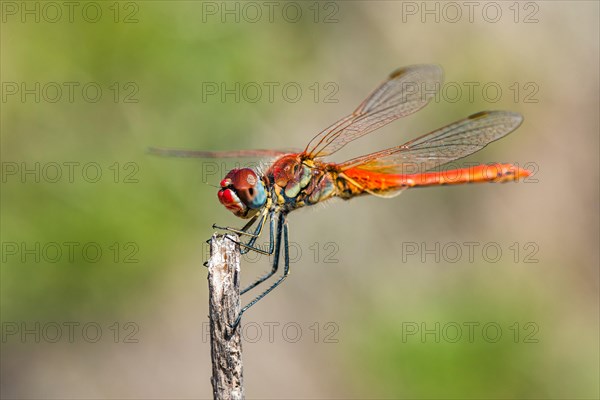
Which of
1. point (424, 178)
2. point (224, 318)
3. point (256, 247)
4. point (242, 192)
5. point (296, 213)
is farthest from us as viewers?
point (296, 213)

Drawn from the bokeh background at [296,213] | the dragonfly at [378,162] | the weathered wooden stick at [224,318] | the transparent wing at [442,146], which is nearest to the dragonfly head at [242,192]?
the dragonfly at [378,162]

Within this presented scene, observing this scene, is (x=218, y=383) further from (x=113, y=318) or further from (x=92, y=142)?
(x=92, y=142)

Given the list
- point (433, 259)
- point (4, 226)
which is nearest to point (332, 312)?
point (433, 259)

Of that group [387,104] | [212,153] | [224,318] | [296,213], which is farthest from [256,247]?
[296,213]

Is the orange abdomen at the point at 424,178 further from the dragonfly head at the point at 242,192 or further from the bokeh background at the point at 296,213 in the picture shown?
the bokeh background at the point at 296,213

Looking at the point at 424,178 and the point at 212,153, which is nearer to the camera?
the point at 212,153

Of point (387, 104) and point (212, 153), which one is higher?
point (387, 104)

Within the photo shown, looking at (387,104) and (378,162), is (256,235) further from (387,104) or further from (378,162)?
(387,104)
